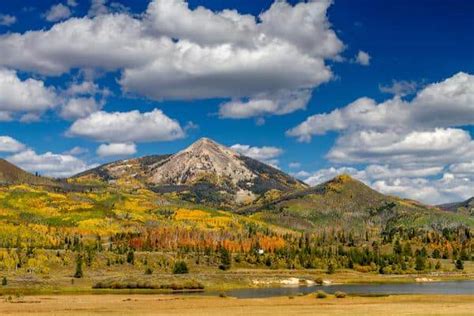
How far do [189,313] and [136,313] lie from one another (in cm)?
843

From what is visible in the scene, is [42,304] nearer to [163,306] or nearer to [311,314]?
[163,306]

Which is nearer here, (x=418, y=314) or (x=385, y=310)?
(x=418, y=314)

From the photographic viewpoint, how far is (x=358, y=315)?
276 feet

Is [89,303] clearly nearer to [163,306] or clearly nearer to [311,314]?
[163,306]

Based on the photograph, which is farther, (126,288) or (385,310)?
(126,288)

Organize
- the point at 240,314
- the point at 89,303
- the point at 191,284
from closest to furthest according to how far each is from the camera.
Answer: the point at 240,314 < the point at 89,303 < the point at 191,284

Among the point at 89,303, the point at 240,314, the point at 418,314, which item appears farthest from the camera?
the point at 89,303

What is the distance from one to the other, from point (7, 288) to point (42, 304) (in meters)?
67.8

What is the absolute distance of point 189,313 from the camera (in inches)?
3708

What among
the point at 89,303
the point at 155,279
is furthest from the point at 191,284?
the point at 89,303

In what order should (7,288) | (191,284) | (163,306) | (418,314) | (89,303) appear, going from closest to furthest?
(418,314)
(163,306)
(89,303)
(7,288)
(191,284)

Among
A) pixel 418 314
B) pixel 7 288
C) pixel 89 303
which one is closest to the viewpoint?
pixel 418 314

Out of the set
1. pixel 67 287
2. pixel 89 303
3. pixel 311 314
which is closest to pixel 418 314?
pixel 311 314

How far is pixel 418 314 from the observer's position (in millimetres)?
84000
